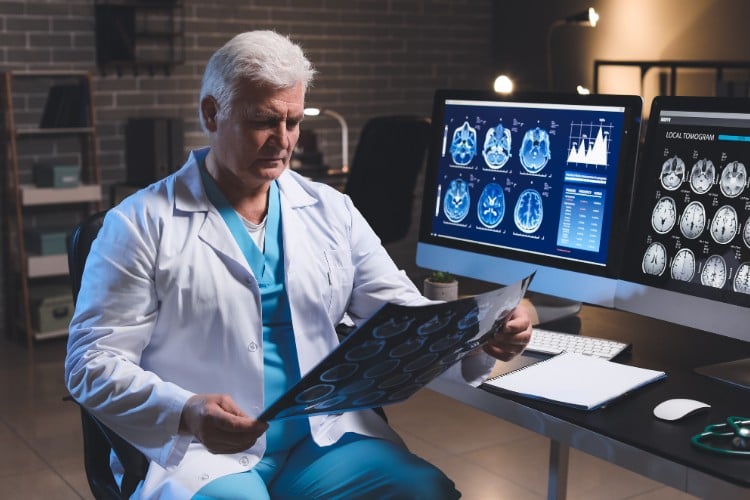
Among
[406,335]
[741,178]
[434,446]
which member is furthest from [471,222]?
[434,446]

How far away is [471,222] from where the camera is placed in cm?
218

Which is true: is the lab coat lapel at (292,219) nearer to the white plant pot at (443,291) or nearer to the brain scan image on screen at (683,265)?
the white plant pot at (443,291)

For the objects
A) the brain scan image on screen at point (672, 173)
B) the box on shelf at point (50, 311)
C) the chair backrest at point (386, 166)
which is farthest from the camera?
the box on shelf at point (50, 311)

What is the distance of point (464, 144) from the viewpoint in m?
2.19

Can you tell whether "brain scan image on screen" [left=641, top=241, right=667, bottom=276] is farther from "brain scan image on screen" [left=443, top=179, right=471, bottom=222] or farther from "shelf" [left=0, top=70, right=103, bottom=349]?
"shelf" [left=0, top=70, right=103, bottom=349]

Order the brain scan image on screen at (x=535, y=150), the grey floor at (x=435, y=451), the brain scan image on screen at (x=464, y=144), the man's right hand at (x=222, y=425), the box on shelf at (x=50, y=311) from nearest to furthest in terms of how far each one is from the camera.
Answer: the man's right hand at (x=222, y=425), the brain scan image on screen at (x=535, y=150), the brain scan image on screen at (x=464, y=144), the grey floor at (x=435, y=451), the box on shelf at (x=50, y=311)

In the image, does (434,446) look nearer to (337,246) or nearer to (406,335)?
(337,246)

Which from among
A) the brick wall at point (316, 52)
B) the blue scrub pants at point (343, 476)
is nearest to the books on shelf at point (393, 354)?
the blue scrub pants at point (343, 476)

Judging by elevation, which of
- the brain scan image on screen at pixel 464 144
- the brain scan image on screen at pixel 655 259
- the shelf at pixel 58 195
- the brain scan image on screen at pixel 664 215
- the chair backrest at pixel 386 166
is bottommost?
the shelf at pixel 58 195

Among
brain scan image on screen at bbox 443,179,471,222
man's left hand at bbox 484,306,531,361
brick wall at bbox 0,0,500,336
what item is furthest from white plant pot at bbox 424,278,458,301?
brick wall at bbox 0,0,500,336

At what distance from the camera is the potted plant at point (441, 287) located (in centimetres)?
217

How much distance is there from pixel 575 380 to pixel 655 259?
335 mm

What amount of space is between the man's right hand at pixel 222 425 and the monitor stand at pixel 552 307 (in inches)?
33.8

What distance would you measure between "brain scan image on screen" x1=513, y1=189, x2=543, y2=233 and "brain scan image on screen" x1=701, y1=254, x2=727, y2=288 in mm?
384
